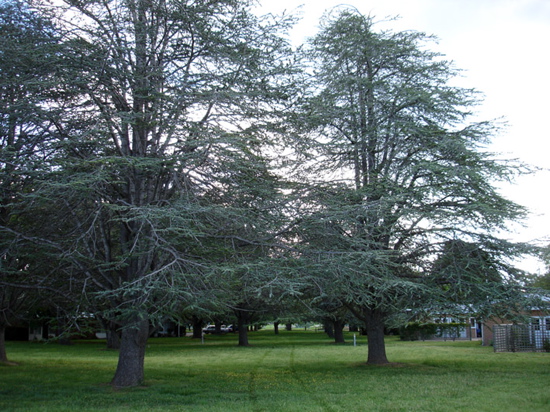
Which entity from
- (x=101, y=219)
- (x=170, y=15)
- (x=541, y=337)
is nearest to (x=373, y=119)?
(x=170, y=15)

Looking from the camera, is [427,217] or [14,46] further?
[427,217]

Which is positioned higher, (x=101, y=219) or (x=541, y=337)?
(x=101, y=219)

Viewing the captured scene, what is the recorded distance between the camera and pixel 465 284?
15352mm

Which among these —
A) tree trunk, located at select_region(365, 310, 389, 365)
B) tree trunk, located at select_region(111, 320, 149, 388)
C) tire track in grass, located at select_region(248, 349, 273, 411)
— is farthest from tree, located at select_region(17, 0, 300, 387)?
tree trunk, located at select_region(365, 310, 389, 365)

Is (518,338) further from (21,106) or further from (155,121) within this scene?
(21,106)

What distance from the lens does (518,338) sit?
85.3 feet

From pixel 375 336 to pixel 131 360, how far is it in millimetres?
9550

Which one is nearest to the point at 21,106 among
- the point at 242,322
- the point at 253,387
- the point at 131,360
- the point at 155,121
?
the point at 155,121

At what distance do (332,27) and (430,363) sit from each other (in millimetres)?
13104

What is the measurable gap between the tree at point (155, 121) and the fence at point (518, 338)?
64.8 ft

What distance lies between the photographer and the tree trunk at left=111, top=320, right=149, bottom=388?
512 inches

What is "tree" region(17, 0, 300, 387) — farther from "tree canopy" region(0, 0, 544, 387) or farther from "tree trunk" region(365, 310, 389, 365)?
"tree trunk" region(365, 310, 389, 365)

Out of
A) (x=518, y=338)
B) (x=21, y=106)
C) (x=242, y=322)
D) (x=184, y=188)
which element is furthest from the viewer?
(x=242, y=322)

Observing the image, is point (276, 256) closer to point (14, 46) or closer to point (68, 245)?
point (68, 245)
